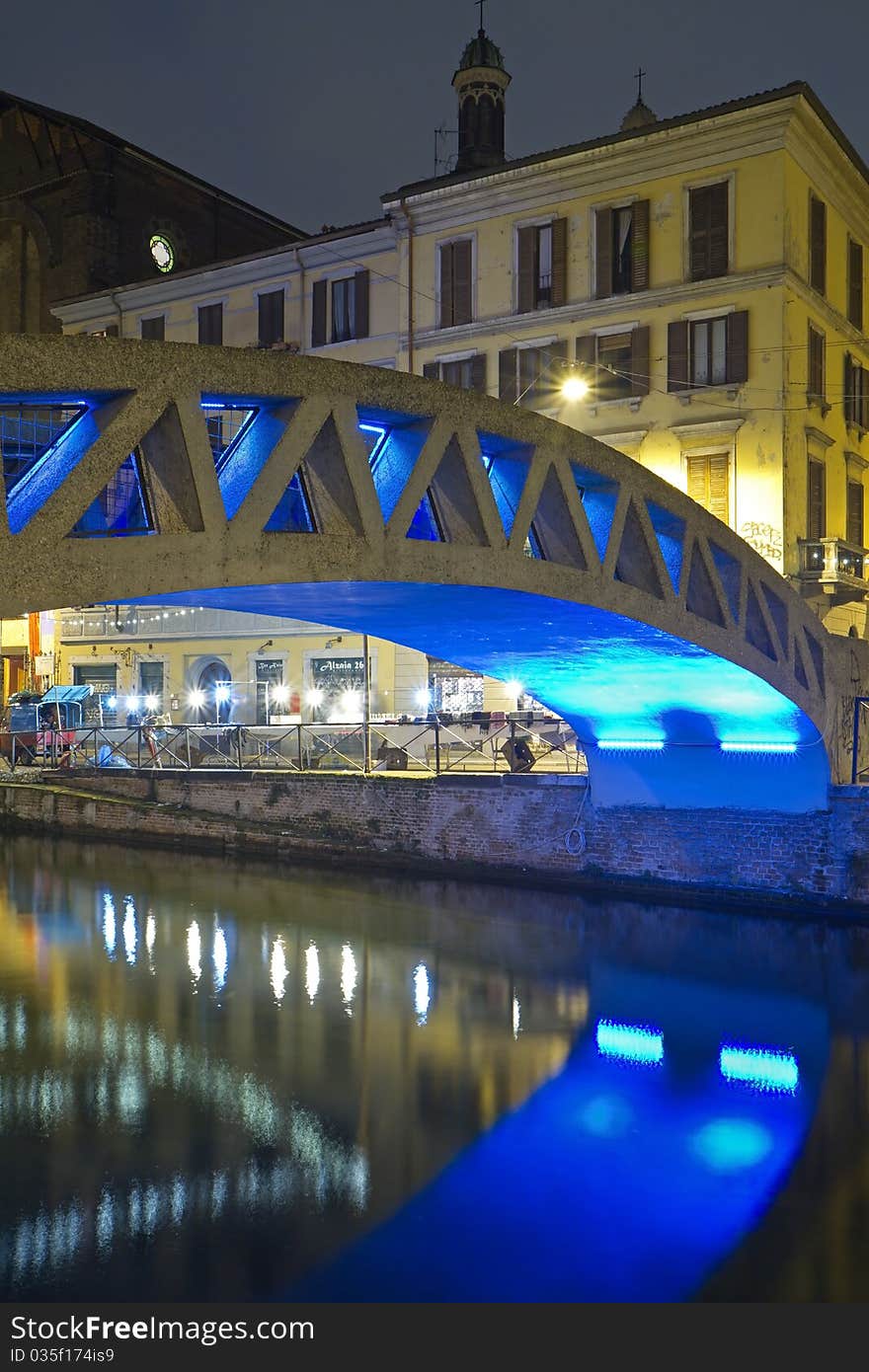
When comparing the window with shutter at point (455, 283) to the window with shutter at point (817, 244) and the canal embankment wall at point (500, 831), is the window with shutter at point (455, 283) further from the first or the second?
the canal embankment wall at point (500, 831)

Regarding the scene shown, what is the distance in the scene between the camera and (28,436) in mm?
7535

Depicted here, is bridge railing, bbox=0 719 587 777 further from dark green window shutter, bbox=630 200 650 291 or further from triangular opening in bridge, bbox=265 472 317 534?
triangular opening in bridge, bbox=265 472 317 534

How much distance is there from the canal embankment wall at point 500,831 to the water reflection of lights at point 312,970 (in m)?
4.61

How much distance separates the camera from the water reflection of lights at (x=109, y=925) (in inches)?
725

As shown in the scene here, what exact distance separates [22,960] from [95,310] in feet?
81.2

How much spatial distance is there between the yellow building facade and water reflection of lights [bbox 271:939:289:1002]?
12656 millimetres

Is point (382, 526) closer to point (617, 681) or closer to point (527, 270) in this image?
point (617, 681)

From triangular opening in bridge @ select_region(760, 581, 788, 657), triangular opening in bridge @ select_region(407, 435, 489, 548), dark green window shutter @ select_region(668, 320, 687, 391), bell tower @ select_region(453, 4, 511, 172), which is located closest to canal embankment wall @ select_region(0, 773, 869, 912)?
triangular opening in bridge @ select_region(760, 581, 788, 657)

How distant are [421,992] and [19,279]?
31.2 meters

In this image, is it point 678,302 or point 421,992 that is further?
point 678,302

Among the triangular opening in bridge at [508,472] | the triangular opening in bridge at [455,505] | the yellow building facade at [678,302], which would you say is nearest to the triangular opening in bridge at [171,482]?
the triangular opening in bridge at [455,505]

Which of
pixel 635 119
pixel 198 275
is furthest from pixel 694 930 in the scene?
pixel 635 119

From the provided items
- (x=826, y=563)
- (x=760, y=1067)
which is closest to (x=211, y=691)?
(x=826, y=563)

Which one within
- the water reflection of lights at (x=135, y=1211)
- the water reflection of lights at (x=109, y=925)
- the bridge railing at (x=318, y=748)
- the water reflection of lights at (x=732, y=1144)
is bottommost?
the water reflection of lights at (x=109, y=925)
